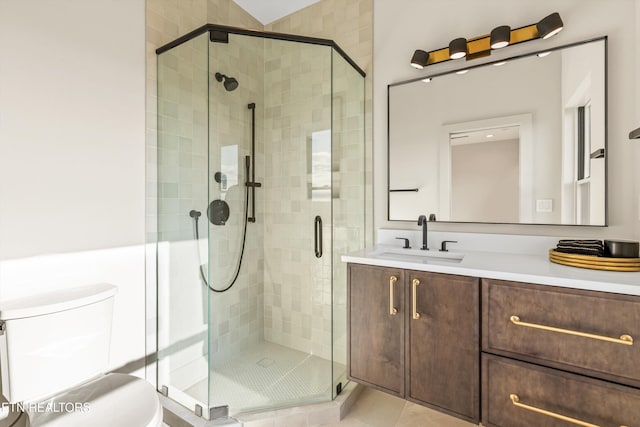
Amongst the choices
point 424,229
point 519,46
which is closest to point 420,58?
point 519,46

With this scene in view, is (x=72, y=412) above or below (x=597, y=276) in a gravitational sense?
below

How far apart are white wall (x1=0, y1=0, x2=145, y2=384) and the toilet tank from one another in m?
0.21

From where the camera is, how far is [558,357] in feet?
3.67

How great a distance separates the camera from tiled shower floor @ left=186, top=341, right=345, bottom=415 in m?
1.69

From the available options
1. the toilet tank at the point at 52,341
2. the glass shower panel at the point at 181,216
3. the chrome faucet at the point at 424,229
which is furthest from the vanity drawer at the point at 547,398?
the toilet tank at the point at 52,341

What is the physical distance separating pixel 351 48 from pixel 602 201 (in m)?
1.80

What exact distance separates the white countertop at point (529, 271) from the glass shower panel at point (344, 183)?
0.40 metres

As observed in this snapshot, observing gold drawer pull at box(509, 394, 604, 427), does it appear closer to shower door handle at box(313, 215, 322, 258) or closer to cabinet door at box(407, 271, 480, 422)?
cabinet door at box(407, 271, 480, 422)

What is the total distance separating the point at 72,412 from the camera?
3.77ft

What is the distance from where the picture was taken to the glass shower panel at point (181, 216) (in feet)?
5.85

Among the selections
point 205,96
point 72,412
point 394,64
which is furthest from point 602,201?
point 72,412

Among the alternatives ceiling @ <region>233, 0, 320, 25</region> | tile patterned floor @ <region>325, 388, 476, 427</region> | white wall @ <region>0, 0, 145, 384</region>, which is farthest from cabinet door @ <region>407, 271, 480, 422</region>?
ceiling @ <region>233, 0, 320, 25</region>

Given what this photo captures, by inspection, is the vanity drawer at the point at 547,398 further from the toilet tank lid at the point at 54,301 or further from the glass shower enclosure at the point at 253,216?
the toilet tank lid at the point at 54,301

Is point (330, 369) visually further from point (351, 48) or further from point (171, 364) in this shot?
point (351, 48)
